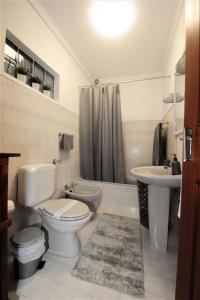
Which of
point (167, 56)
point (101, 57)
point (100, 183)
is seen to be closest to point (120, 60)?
point (101, 57)

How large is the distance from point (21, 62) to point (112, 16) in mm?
1103

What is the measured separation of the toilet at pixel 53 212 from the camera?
1.32 meters

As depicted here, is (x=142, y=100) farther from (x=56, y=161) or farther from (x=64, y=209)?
(x=64, y=209)

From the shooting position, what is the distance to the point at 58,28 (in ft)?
6.16

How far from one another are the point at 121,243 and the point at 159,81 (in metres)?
2.73

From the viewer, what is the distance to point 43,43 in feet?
5.73

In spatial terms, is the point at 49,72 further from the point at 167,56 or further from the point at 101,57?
the point at 167,56

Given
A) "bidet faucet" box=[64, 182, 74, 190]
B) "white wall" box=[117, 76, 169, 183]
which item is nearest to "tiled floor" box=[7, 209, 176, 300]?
"bidet faucet" box=[64, 182, 74, 190]

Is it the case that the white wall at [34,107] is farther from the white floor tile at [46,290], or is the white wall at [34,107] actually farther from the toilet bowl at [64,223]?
the white floor tile at [46,290]

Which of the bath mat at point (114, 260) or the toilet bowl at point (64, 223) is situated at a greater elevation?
the toilet bowl at point (64, 223)

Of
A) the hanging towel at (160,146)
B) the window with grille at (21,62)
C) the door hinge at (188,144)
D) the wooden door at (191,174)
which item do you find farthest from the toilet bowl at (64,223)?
the hanging towel at (160,146)

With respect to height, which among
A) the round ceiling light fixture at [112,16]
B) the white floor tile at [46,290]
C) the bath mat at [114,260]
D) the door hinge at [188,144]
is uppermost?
the round ceiling light fixture at [112,16]

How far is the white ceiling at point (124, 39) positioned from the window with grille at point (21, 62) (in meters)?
0.51

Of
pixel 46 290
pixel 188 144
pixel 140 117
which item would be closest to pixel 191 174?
pixel 188 144
